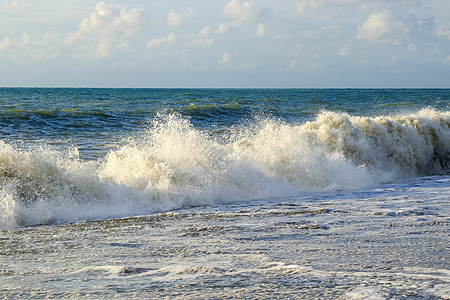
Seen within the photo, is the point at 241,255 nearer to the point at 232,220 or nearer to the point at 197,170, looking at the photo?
the point at 232,220

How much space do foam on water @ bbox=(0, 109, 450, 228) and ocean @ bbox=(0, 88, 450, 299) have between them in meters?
0.02

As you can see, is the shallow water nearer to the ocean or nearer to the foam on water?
the ocean

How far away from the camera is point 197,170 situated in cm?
725

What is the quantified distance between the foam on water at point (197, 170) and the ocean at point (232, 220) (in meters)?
0.02

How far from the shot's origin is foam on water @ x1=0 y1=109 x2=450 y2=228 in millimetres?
5867

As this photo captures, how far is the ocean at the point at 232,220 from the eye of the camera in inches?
136

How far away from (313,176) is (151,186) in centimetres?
297

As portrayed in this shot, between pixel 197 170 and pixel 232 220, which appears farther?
pixel 197 170

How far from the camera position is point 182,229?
16.7 feet

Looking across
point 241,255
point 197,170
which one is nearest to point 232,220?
point 241,255

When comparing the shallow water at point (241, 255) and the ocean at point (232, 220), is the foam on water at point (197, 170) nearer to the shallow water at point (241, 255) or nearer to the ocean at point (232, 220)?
the ocean at point (232, 220)

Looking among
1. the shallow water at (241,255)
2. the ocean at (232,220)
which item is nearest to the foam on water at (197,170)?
the ocean at (232,220)

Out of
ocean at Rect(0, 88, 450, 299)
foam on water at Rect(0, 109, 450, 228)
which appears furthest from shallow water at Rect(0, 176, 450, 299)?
foam on water at Rect(0, 109, 450, 228)

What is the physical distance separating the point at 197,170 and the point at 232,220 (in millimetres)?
1851
